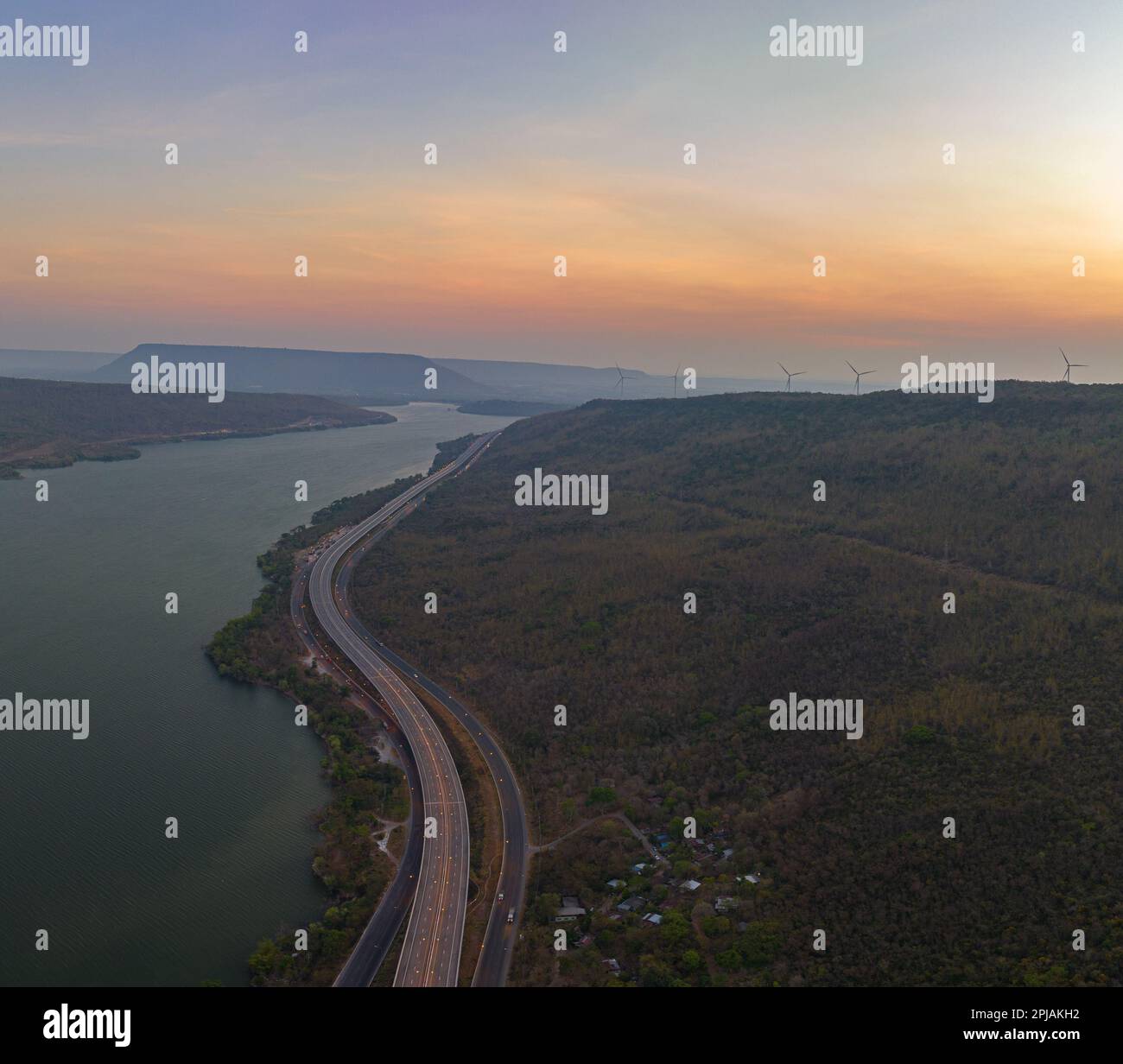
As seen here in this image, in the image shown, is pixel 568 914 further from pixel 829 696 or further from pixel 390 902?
pixel 829 696

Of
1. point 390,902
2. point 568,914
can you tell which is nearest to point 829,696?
point 568,914

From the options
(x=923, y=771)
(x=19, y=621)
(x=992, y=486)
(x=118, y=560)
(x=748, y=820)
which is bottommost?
(x=748, y=820)

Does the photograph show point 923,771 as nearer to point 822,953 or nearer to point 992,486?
point 822,953

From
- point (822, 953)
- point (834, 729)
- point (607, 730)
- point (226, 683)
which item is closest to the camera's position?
point (822, 953)

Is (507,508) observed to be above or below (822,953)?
above

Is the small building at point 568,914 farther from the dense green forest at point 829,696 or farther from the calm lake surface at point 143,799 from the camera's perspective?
the calm lake surface at point 143,799

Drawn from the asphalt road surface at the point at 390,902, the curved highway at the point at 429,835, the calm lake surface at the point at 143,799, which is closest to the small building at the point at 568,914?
the curved highway at the point at 429,835

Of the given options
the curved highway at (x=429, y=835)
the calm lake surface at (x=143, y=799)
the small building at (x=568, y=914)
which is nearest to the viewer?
the curved highway at (x=429, y=835)

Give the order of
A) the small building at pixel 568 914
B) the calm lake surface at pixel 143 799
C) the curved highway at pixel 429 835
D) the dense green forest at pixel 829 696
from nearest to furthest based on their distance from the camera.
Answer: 1. the dense green forest at pixel 829 696
2. the curved highway at pixel 429 835
3. the calm lake surface at pixel 143 799
4. the small building at pixel 568 914

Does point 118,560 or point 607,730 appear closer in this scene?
point 607,730

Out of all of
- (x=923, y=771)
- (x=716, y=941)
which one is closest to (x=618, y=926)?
(x=716, y=941)
